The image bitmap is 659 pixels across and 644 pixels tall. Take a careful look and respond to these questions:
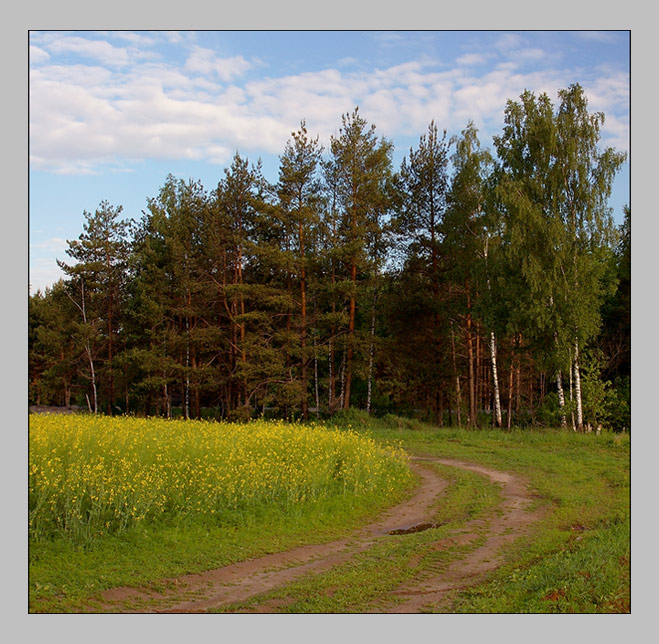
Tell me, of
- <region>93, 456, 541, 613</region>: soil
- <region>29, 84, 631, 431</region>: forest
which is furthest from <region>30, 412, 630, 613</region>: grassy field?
<region>29, 84, 631, 431</region>: forest

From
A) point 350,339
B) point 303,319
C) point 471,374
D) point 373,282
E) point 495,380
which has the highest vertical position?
point 373,282

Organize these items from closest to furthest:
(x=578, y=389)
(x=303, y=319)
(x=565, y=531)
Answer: (x=565, y=531)
(x=578, y=389)
(x=303, y=319)

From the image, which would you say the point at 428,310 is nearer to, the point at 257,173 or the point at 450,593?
the point at 257,173

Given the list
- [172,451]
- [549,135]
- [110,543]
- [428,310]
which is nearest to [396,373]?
[428,310]

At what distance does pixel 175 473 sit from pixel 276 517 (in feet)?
5.60

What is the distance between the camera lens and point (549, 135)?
75.7 feet

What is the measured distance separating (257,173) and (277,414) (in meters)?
11.5

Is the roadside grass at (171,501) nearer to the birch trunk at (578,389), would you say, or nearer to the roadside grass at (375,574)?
the roadside grass at (375,574)

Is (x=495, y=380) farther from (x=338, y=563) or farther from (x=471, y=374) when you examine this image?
(x=338, y=563)

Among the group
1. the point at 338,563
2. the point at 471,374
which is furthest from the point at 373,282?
the point at 338,563

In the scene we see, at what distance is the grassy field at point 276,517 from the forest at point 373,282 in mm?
10344

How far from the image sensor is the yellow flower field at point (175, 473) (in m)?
8.51

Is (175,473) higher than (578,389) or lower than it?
lower

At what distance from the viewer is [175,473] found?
970 centimetres
